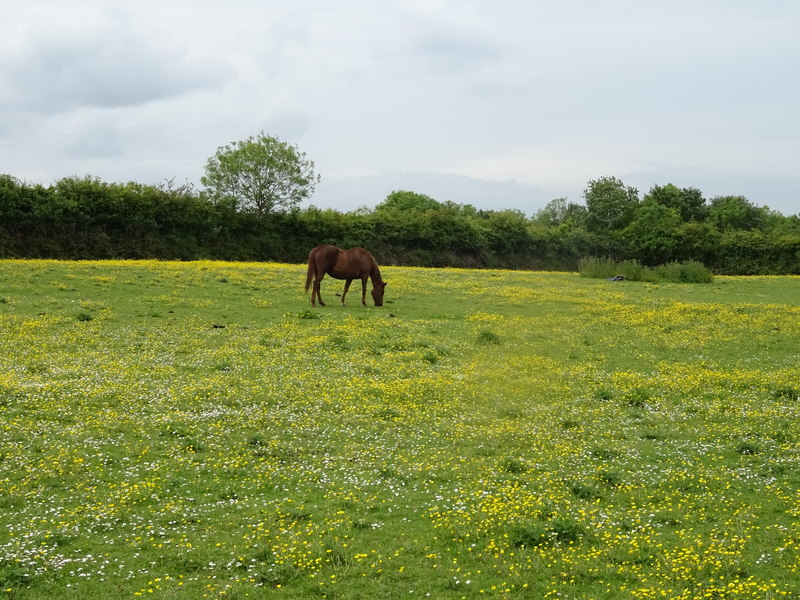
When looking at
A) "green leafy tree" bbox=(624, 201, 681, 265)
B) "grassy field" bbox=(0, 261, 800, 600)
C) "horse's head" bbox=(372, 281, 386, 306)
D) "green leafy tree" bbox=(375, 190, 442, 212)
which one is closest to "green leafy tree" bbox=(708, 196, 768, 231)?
"green leafy tree" bbox=(624, 201, 681, 265)

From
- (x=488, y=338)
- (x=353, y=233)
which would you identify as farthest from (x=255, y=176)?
(x=488, y=338)

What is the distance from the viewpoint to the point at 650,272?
160 ft

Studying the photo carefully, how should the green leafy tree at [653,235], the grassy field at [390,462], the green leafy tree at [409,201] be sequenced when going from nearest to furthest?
1. the grassy field at [390,462]
2. the green leafy tree at [653,235]
3. the green leafy tree at [409,201]

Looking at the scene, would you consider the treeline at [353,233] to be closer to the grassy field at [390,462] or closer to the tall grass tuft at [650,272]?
the tall grass tuft at [650,272]

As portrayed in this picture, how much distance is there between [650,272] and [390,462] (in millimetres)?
42914

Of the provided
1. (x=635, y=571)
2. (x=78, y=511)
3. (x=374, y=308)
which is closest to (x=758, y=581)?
(x=635, y=571)

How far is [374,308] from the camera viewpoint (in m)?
27.8

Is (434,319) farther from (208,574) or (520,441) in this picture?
(208,574)

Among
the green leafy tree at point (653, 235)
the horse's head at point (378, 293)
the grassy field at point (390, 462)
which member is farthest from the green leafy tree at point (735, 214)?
the grassy field at point (390, 462)

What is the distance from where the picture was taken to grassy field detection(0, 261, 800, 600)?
6707 millimetres

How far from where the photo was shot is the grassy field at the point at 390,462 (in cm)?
671

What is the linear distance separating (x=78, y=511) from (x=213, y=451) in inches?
99.8

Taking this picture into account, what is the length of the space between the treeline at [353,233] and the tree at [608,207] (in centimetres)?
13

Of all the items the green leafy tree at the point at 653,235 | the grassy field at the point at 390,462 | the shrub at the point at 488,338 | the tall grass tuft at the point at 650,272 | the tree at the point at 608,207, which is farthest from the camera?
the tree at the point at 608,207
